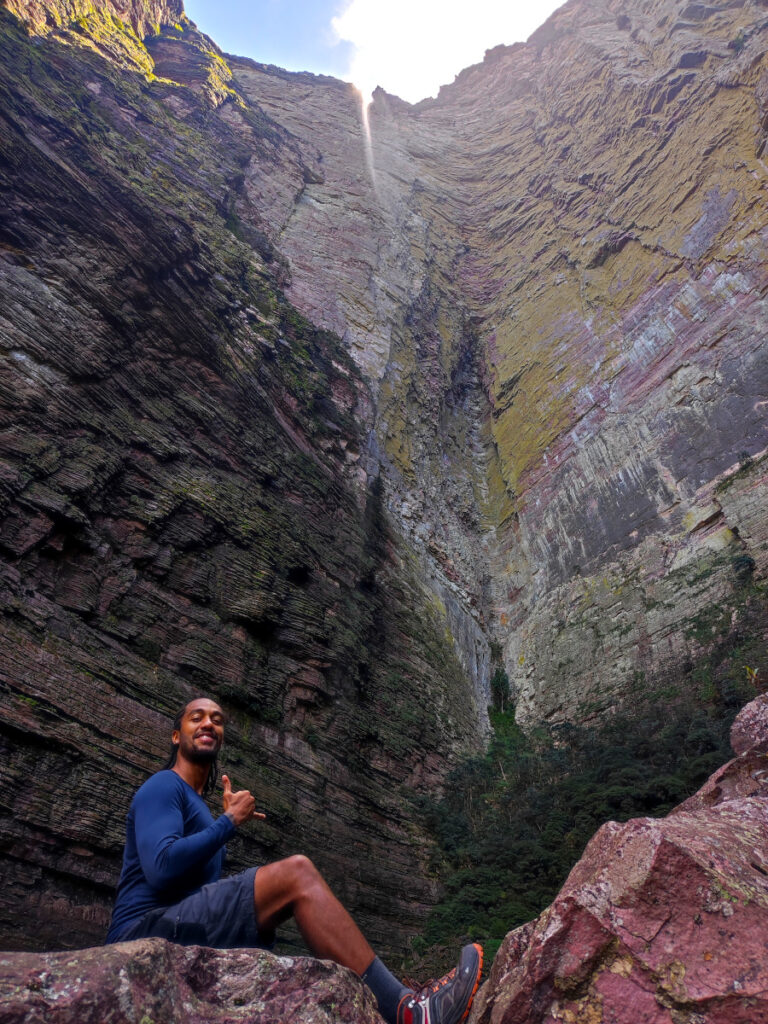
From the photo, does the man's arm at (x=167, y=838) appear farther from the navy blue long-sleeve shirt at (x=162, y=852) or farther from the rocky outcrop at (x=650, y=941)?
the rocky outcrop at (x=650, y=941)

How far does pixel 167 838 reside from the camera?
7.84 ft

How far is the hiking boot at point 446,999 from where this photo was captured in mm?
2297

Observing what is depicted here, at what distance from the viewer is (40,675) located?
5.31 meters

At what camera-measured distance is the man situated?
7.47ft

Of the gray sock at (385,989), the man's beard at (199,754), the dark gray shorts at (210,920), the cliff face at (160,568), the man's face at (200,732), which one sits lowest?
the gray sock at (385,989)

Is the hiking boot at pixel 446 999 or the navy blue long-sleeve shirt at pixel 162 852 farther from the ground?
the navy blue long-sleeve shirt at pixel 162 852

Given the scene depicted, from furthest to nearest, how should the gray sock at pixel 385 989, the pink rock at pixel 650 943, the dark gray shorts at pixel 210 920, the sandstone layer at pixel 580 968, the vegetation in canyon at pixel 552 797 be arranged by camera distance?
the vegetation in canyon at pixel 552 797, the gray sock at pixel 385 989, the dark gray shorts at pixel 210 920, the pink rock at pixel 650 943, the sandstone layer at pixel 580 968

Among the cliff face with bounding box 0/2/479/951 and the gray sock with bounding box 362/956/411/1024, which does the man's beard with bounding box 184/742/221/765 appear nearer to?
the gray sock with bounding box 362/956/411/1024

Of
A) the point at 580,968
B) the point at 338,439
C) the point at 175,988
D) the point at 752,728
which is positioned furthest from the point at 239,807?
the point at 338,439

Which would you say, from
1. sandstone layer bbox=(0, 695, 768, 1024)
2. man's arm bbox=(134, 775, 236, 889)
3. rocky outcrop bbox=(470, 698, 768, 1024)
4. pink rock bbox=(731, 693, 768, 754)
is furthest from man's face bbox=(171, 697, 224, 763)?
pink rock bbox=(731, 693, 768, 754)

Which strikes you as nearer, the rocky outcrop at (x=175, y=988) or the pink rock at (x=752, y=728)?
the rocky outcrop at (x=175, y=988)

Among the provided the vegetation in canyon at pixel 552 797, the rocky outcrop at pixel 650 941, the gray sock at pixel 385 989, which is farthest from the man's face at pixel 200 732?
the vegetation in canyon at pixel 552 797

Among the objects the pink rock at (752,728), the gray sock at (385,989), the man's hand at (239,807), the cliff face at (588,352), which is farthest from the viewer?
the cliff face at (588,352)

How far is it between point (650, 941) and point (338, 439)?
12067mm
